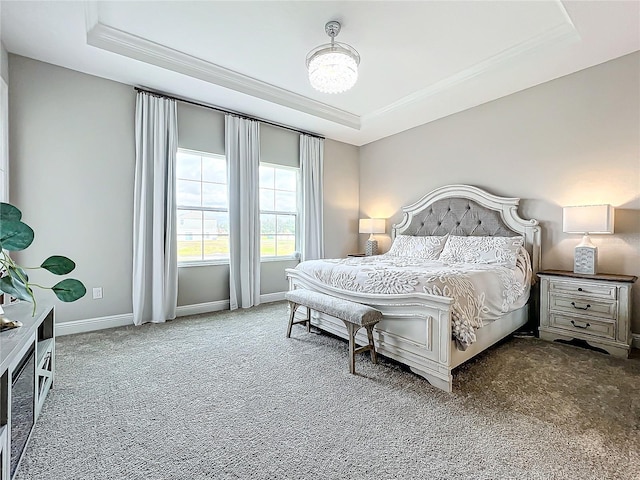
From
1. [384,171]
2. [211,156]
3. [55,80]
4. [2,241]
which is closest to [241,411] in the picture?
[2,241]

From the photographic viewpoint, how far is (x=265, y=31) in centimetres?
271

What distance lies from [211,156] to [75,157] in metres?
1.43

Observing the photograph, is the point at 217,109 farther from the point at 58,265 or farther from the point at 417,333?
the point at 417,333

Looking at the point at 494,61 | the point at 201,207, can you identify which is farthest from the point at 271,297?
the point at 494,61

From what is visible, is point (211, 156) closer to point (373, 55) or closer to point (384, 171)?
point (373, 55)

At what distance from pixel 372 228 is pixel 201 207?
2.59 meters

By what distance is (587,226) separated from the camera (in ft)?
9.23

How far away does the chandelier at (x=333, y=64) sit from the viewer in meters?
→ 2.60

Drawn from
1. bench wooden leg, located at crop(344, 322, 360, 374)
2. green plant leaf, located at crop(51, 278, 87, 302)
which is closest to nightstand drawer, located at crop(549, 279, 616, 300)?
bench wooden leg, located at crop(344, 322, 360, 374)

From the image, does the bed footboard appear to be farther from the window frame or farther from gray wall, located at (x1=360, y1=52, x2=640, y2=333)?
the window frame

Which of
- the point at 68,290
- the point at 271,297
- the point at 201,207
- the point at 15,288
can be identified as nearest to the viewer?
the point at 15,288

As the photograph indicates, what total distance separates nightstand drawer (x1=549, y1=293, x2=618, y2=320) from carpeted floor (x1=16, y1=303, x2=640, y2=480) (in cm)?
35

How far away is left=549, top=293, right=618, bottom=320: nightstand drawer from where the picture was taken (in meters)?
2.67

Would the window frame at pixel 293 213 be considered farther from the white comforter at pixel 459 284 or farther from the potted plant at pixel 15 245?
the potted plant at pixel 15 245
